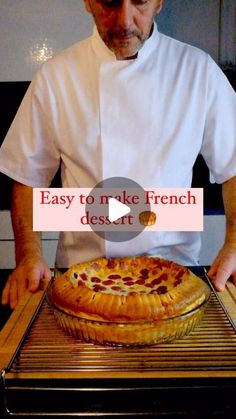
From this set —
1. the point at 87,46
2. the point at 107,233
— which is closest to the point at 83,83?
the point at 87,46

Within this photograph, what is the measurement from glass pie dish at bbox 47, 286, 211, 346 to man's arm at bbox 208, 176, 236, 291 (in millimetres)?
204

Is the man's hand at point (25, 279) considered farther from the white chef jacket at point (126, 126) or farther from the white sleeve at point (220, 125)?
the white sleeve at point (220, 125)

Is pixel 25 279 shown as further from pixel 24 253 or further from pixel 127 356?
pixel 127 356

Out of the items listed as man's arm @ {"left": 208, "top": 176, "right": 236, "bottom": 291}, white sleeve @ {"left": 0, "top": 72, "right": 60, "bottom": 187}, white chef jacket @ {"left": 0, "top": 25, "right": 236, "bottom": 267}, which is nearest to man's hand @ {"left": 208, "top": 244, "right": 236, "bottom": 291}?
man's arm @ {"left": 208, "top": 176, "right": 236, "bottom": 291}

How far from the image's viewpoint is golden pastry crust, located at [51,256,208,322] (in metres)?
0.61

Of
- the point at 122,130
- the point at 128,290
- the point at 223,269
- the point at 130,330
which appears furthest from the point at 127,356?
the point at 122,130

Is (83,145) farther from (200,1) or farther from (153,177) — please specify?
(200,1)

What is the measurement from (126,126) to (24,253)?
321mm

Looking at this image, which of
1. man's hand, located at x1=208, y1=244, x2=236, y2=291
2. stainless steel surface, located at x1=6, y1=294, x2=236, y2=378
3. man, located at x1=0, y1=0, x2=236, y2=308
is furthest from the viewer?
man, located at x1=0, y1=0, x2=236, y2=308

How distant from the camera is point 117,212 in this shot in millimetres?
972

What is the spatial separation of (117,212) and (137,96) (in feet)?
0.78

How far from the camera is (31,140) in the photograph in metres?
1.02

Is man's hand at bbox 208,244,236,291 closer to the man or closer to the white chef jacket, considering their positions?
the man
